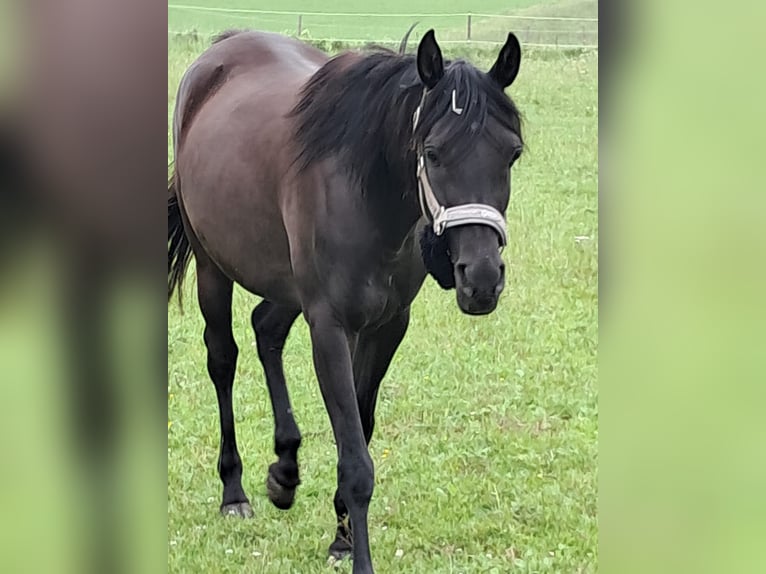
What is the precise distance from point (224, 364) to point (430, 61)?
3.48 ft

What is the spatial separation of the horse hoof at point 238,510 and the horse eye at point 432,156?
1176 mm

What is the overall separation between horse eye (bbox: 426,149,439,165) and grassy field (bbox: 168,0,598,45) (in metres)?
0.38

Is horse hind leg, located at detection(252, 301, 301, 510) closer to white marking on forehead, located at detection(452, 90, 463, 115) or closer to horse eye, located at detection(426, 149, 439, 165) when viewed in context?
horse eye, located at detection(426, 149, 439, 165)

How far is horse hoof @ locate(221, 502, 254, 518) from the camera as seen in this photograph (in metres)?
2.65

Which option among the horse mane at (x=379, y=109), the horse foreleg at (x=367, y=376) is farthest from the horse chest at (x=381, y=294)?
the horse mane at (x=379, y=109)

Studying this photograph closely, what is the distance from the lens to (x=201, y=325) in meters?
2.68

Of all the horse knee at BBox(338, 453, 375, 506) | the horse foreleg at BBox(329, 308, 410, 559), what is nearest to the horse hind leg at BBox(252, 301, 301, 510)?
the horse foreleg at BBox(329, 308, 410, 559)

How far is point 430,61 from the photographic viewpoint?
84.0 inches

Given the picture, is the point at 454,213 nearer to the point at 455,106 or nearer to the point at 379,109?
the point at 455,106
